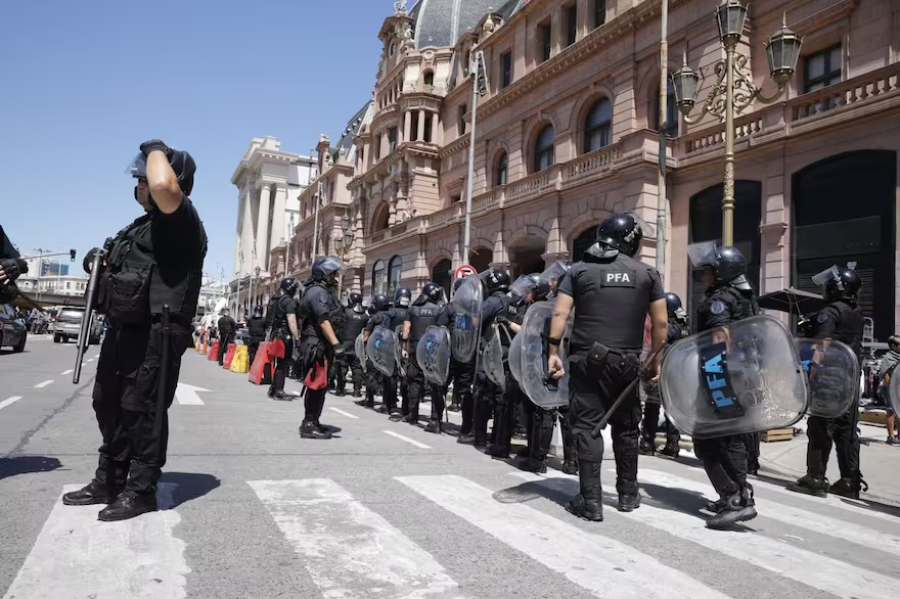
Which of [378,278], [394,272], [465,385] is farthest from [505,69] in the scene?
[465,385]

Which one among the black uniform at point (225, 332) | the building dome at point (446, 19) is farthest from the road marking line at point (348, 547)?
the building dome at point (446, 19)

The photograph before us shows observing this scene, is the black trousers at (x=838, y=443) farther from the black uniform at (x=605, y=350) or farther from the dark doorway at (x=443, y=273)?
the dark doorway at (x=443, y=273)

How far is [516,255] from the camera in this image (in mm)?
26703

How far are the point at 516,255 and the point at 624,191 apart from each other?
25.5 feet

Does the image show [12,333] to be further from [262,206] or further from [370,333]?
[262,206]

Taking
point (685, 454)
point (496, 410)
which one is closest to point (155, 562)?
point (496, 410)

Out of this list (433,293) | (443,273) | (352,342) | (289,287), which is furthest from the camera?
(443,273)

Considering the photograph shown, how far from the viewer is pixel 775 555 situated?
3.78 metres

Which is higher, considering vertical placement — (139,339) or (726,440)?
(139,339)

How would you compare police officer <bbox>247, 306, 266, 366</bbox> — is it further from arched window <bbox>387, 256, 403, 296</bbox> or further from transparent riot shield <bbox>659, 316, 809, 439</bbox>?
arched window <bbox>387, 256, 403, 296</bbox>

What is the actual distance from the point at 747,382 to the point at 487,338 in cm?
331

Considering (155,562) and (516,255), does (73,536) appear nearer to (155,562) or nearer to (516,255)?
(155,562)

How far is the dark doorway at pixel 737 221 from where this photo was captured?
16997 mm

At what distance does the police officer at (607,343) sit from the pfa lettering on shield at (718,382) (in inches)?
13.1
